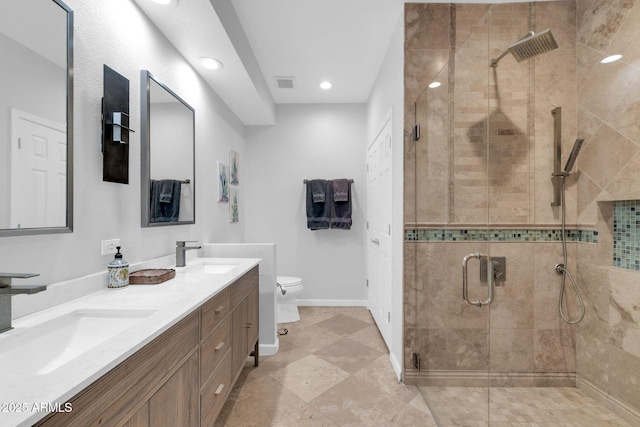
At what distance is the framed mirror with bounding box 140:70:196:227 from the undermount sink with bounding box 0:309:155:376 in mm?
→ 735

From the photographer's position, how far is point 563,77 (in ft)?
5.39

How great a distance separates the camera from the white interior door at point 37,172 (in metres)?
0.94

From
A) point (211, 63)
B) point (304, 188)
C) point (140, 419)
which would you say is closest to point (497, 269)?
point (140, 419)

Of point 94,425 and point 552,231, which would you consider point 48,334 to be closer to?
point 94,425

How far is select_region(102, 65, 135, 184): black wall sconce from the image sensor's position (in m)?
1.34

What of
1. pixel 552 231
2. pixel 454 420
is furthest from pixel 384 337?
pixel 552 231

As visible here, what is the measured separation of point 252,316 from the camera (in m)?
2.06

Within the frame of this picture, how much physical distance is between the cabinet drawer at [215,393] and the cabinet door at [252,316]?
0.40 meters

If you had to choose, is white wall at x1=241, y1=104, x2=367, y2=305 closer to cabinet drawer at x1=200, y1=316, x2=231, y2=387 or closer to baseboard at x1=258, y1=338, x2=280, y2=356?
baseboard at x1=258, y1=338, x2=280, y2=356

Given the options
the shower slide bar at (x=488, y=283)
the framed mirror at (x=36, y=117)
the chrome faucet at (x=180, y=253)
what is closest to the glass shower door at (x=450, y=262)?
the shower slide bar at (x=488, y=283)

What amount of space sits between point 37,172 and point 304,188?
2.79 metres

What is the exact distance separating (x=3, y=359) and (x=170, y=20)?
5.82ft

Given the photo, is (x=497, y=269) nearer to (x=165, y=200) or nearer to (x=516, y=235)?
(x=516, y=235)

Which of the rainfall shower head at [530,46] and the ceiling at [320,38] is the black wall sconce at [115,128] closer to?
the ceiling at [320,38]
